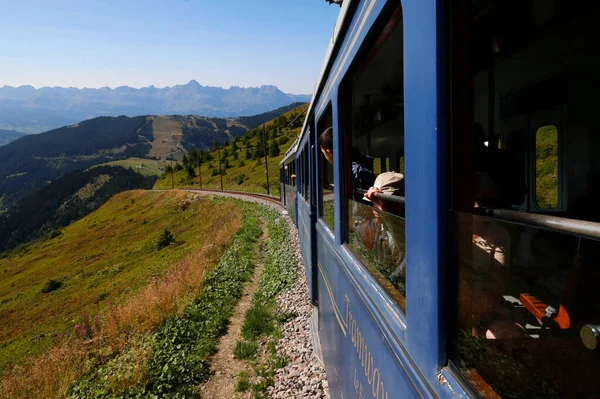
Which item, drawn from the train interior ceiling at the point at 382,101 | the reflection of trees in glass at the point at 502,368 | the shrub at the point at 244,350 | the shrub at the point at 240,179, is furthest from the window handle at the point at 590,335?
the shrub at the point at 240,179

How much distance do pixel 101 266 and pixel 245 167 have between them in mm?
43619

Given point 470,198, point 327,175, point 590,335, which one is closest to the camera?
point 590,335

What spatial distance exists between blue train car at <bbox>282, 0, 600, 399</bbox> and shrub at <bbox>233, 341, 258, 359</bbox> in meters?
4.30

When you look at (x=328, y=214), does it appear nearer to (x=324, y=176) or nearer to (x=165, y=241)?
(x=324, y=176)

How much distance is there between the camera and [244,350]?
715 cm

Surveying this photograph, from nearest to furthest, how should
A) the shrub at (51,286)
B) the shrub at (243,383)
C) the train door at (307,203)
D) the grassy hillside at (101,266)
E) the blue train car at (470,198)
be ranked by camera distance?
the blue train car at (470,198) → the shrub at (243,383) → the train door at (307,203) → the grassy hillside at (101,266) → the shrub at (51,286)

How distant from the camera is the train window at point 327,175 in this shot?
12.5ft

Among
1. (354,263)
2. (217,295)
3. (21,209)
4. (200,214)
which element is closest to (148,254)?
(200,214)

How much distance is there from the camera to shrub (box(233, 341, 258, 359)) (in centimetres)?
708

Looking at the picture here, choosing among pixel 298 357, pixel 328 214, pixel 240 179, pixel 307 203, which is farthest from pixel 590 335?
pixel 240 179

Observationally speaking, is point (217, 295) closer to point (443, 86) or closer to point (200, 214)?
point (443, 86)

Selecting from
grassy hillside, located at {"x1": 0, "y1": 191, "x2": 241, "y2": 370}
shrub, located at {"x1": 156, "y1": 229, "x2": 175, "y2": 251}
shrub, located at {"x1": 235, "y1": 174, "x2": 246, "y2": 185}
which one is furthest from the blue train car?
shrub, located at {"x1": 235, "y1": 174, "x2": 246, "y2": 185}

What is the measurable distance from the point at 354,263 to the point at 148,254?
31.8m

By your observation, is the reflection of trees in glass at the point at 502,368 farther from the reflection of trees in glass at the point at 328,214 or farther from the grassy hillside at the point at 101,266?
the grassy hillside at the point at 101,266
